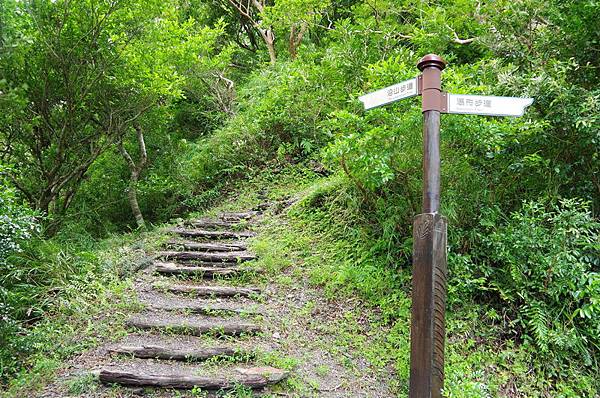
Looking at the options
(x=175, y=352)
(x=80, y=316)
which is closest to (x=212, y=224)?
(x=80, y=316)

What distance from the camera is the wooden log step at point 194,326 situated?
409cm

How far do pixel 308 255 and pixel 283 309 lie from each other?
1.16m

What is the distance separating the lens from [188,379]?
3.33m

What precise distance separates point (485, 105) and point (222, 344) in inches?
130

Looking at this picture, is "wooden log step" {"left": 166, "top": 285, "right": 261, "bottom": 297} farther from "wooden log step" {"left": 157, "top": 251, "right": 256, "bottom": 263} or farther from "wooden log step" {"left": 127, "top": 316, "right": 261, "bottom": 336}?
"wooden log step" {"left": 157, "top": 251, "right": 256, "bottom": 263}

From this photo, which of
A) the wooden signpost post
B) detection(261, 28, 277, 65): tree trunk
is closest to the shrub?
the wooden signpost post

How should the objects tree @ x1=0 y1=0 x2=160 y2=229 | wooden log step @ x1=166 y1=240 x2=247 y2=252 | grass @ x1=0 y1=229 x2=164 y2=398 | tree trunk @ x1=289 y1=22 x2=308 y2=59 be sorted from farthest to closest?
tree trunk @ x1=289 y1=22 x2=308 y2=59
wooden log step @ x1=166 y1=240 x2=247 y2=252
tree @ x1=0 y1=0 x2=160 y2=229
grass @ x1=0 y1=229 x2=164 y2=398

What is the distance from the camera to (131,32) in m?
6.67

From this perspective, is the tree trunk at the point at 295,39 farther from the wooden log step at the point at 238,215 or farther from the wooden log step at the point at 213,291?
the wooden log step at the point at 213,291

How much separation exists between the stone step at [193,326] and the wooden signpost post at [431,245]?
1.81 m

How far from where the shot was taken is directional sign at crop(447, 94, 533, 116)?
10.6 feet

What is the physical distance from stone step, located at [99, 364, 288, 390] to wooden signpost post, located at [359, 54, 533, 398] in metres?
1.26

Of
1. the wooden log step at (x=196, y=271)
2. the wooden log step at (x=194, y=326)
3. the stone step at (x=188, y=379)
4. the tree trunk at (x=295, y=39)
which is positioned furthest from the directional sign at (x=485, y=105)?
the tree trunk at (x=295, y=39)

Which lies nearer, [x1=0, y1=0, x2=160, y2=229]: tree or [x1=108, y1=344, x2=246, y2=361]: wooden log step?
[x1=108, y1=344, x2=246, y2=361]: wooden log step
